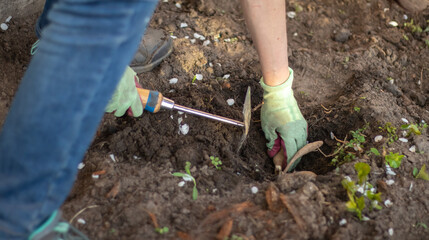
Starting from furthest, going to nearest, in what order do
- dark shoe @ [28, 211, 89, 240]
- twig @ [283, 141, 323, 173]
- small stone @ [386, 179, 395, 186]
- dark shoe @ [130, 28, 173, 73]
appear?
dark shoe @ [130, 28, 173, 73]
twig @ [283, 141, 323, 173]
small stone @ [386, 179, 395, 186]
dark shoe @ [28, 211, 89, 240]

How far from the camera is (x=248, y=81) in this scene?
219 cm

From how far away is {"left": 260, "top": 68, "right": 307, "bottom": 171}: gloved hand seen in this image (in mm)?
1912

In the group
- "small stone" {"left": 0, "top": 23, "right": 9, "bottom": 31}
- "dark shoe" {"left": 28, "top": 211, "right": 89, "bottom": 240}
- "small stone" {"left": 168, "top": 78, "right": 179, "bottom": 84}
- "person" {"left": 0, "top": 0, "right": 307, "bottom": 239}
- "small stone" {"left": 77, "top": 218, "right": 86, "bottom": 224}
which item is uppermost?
"person" {"left": 0, "top": 0, "right": 307, "bottom": 239}

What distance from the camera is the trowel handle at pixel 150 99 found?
1785mm

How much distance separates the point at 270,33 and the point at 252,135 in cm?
52

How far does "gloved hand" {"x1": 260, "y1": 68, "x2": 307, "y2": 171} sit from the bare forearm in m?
0.05

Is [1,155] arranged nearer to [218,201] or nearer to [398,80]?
[218,201]

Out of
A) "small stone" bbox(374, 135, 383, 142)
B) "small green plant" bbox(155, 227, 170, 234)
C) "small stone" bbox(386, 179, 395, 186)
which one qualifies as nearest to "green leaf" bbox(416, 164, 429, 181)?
"small stone" bbox(386, 179, 395, 186)

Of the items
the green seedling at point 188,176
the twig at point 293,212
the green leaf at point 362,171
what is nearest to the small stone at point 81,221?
the green seedling at point 188,176

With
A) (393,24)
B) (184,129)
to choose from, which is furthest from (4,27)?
(393,24)

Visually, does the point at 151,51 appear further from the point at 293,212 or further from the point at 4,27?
the point at 293,212

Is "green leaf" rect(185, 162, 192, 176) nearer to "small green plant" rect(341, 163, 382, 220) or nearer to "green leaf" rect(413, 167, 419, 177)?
"small green plant" rect(341, 163, 382, 220)

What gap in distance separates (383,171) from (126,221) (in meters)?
1.03

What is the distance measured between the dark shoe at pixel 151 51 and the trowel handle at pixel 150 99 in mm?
373
